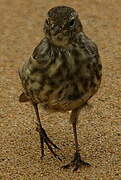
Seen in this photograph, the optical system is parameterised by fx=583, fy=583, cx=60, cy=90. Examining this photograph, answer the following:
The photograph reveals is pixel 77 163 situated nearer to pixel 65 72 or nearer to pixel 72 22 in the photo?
pixel 65 72

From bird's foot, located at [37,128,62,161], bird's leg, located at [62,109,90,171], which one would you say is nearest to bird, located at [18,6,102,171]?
bird's leg, located at [62,109,90,171]

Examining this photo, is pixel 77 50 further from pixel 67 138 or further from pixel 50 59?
pixel 67 138

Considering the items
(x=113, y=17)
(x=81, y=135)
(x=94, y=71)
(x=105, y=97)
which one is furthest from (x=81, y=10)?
(x=94, y=71)

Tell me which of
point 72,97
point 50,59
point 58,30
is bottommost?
point 72,97

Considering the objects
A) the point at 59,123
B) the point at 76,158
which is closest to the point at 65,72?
the point at 76,158

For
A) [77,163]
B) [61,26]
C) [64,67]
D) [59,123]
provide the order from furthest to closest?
[59,123]
[77,163]
[64,67]
[61,26]

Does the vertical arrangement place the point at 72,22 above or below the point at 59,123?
above
